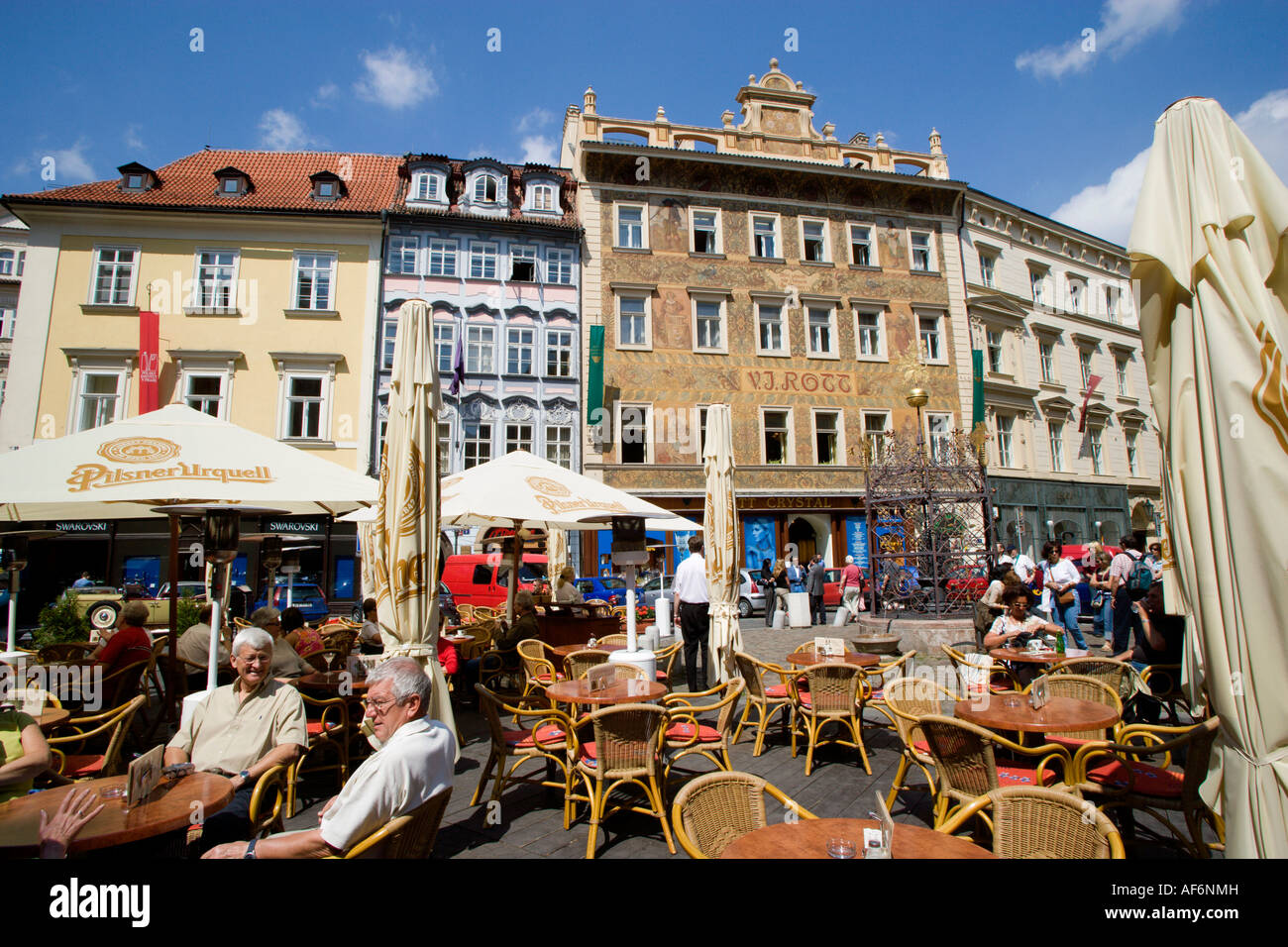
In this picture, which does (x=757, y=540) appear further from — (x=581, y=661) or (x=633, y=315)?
(x=581, y=661)

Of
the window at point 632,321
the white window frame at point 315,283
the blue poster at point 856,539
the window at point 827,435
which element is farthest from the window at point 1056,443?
the white window frame at point 315,283

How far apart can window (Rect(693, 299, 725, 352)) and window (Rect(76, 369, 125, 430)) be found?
19.2 meters

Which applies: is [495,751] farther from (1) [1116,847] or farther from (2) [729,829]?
(1) [1116,847]

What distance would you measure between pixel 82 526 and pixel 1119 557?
25.9 meters

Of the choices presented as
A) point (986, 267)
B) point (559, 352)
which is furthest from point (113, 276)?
point (986, 267)

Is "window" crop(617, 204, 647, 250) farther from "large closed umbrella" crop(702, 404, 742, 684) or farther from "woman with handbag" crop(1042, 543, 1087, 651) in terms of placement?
"woman with handbag" crop(1042, 543, 1087, 651)

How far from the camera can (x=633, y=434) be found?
2198 cm

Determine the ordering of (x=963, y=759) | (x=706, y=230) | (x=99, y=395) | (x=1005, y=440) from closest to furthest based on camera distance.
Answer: (x=963, y=759)
(x=99, y=395)
(x=706, y=230)
(x=1005, y=440)

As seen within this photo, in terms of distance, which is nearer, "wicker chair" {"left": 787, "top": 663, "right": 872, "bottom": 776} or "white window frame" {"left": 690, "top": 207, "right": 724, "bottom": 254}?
"wicker chair" {"left": 787, "top": 663, "right": 872, "bottom": 776}

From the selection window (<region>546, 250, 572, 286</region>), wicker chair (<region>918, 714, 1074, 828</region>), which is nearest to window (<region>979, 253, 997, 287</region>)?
window (<region>546, 250, 572, 286</region>)

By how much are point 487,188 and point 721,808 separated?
2489cm

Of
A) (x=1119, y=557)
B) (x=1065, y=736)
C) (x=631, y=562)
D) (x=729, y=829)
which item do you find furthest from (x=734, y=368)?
(x=729, y=829)

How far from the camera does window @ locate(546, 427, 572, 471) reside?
72.1 feet

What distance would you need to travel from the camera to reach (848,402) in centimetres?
2383
